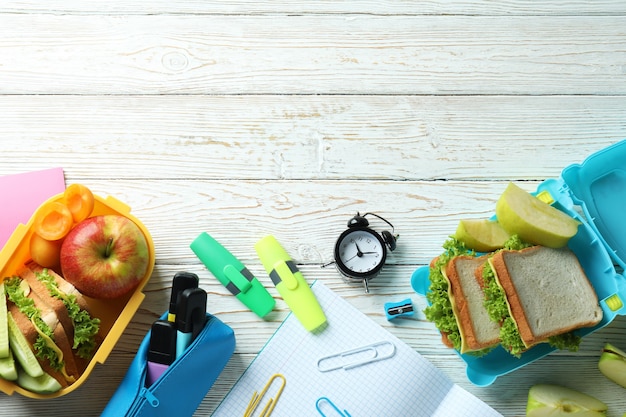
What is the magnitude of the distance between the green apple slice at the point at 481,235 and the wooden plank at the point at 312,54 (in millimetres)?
273

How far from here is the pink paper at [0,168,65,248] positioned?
1.15 metres

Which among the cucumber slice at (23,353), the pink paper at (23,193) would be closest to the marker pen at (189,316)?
the cucumber slice at (23,353)

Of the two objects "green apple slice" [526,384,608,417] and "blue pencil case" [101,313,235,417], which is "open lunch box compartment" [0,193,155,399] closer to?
"blue pencil case" [101,313,235,417]

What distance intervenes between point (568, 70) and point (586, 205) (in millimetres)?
274

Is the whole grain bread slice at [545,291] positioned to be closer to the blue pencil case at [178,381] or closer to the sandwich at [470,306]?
the sandwich at [470,306]

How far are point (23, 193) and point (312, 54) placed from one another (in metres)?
0.59

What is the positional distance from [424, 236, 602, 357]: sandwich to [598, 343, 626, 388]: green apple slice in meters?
0.08

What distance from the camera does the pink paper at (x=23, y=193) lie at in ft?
3.76

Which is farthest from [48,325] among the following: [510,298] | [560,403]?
[560,403]

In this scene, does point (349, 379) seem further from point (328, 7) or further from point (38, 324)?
point (328, 7)

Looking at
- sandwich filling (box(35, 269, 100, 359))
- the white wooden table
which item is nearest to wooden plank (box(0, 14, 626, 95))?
the white wooden table

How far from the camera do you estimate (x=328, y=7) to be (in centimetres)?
Answer: 124

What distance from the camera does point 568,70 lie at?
1.24 metres

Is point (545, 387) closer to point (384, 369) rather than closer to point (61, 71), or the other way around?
point (384, 369)
